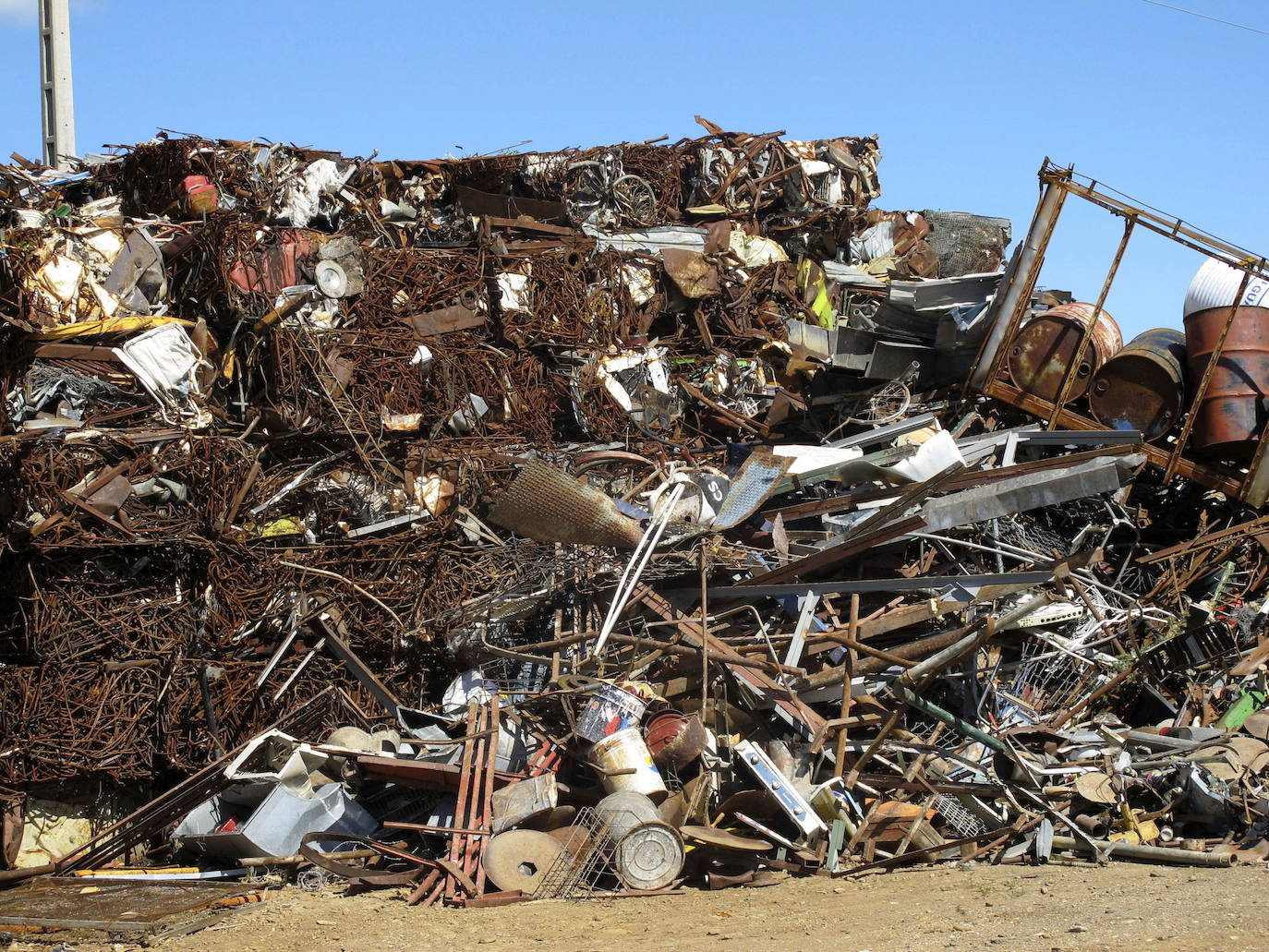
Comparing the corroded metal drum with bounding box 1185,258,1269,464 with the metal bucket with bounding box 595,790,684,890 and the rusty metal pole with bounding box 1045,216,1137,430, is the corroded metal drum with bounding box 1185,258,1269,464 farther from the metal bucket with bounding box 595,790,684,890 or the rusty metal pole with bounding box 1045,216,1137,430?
the metal bucket with bounding box 595,790,684,890

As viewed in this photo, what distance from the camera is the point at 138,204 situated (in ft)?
36.4

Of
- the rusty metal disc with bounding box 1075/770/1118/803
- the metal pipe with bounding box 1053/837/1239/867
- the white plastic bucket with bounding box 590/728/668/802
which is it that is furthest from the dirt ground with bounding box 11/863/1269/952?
the white plastic bucket with bounding box 590/728/668/802

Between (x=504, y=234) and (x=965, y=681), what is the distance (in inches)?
251

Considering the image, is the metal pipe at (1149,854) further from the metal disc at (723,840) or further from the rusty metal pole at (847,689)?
the metal disc at (723,840)

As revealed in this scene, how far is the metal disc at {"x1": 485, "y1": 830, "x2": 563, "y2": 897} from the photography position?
6.15 m

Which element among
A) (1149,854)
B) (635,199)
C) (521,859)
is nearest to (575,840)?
(521,859)

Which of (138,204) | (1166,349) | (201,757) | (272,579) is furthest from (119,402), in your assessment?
(1166,349)

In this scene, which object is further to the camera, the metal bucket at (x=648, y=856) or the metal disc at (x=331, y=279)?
the metal disc at (x=331, y=279)

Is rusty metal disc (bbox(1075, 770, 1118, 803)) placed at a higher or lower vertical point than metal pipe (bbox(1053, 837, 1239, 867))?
higher

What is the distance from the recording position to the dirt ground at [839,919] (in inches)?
186

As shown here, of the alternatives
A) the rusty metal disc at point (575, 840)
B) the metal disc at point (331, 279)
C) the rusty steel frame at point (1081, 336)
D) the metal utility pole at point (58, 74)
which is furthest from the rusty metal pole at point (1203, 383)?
the metal utility pole at point (58, 74)

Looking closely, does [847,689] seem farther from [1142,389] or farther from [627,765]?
[1142,389]

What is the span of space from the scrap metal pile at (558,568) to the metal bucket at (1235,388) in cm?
30

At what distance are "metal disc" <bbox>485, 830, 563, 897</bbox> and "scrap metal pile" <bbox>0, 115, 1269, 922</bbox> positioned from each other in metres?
0.02
